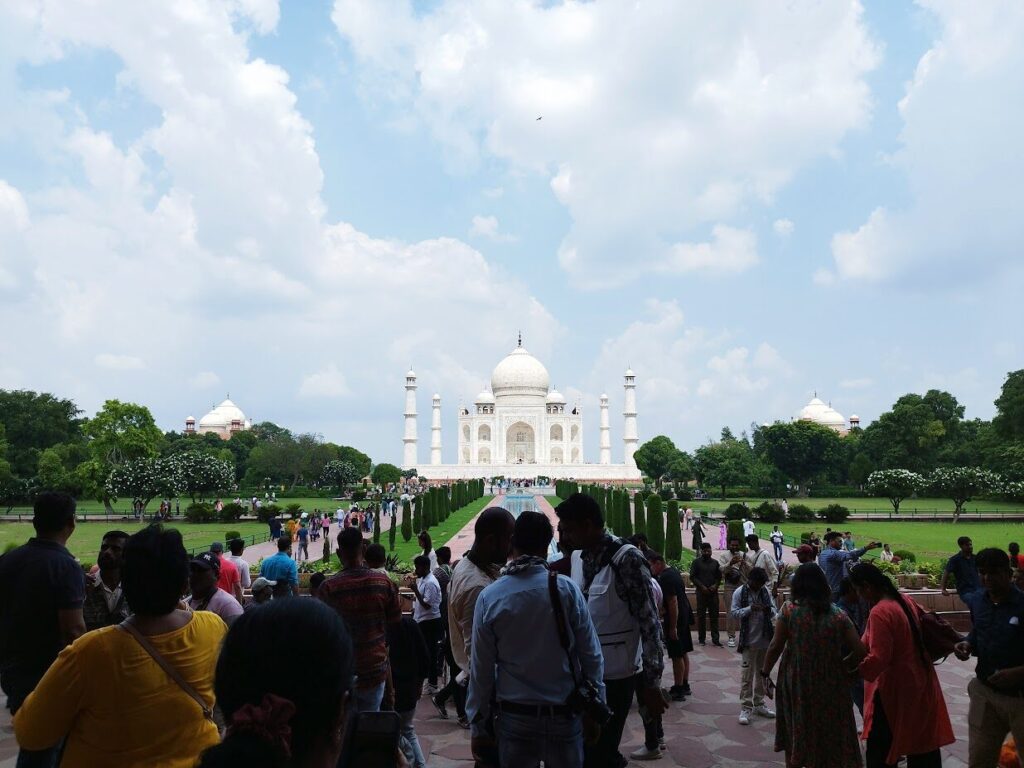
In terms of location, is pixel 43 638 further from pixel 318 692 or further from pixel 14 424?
pixel 14 424

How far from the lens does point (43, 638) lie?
3.49 m

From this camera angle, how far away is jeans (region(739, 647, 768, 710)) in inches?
243

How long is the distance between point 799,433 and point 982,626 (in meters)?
42.8

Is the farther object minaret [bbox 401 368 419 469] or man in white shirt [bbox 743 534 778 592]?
minaret [bbox 401 368 419 469]

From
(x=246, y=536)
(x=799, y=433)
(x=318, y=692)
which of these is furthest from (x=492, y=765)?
(x=799, y=433)

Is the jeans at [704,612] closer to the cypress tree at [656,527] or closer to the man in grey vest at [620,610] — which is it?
the man in grey vest at [620,610]

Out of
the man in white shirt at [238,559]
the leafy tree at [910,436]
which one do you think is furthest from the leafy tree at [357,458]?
the man in white shirt at [238,559]

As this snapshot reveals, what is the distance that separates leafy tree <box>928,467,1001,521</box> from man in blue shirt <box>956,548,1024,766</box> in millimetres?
28790

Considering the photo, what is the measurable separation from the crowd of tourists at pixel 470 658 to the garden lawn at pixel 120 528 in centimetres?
1428

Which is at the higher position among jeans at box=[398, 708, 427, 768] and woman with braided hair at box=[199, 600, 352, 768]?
woman with braided hair at box=[199, 600, 352, 768]

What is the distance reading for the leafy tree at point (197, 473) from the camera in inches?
1206

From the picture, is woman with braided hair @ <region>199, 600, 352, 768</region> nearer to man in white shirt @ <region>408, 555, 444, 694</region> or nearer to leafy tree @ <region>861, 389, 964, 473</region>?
man in white shirt @ <region>408, 555, 444, 694</region>

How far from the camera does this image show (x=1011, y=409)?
40.4m

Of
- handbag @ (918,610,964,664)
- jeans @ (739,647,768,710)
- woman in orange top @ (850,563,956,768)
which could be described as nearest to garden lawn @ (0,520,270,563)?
jeans @ (739,647,768,710)
